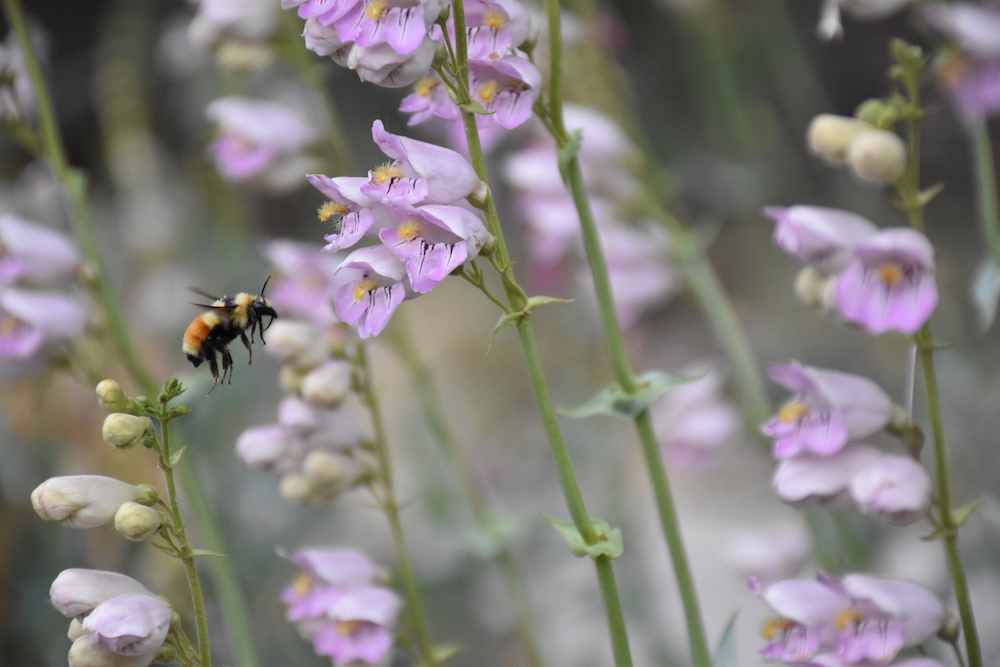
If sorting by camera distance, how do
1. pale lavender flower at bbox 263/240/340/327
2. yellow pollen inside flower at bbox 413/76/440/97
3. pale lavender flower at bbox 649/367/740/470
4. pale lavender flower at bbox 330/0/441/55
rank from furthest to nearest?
pale lavender flower at bbox 649/367/740/470 < pale lavender flower at bbox 263/240/340/327 < yellow pollen inside flower at bbox 413/76/440/97 < pale lavender flower at bbox 330/0/441/55

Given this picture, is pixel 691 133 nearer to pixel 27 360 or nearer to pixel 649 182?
pixel 649 182

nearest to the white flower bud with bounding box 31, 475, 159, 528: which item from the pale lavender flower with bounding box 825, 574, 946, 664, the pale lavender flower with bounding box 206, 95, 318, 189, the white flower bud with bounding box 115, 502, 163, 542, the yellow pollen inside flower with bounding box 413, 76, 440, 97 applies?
the white flower bud with bounding box 115, 502, 163, 542

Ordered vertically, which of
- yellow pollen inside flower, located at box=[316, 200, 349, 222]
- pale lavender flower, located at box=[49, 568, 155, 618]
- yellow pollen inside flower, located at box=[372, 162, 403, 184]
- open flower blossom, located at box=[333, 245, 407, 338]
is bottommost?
pale lavender flower, located at box=[49, 568, 155, 618]

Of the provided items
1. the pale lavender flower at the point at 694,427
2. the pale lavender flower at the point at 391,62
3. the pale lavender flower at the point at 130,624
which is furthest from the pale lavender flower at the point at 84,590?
the pale lavender flower at the point at 694,427

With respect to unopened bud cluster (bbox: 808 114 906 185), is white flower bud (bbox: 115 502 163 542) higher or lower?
lower

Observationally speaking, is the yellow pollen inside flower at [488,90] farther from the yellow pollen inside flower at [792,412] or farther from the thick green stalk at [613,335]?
the yellow pollen inside flower at [792,412]

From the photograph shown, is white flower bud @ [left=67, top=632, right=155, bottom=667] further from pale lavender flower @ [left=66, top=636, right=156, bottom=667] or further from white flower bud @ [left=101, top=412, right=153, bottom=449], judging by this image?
white flower bud @ [left=101, top=412, right=153, bottom=449]
